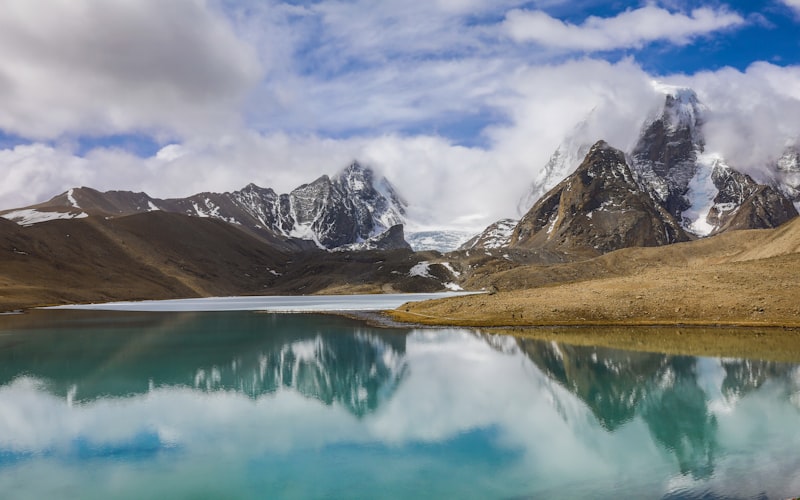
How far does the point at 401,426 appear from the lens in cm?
3047

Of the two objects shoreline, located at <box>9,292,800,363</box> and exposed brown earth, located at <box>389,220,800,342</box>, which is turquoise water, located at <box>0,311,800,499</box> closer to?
shoreline, located at <box>9,292,800,363</box>

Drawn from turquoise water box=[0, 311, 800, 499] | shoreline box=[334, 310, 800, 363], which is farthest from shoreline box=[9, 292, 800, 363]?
turquoise water box=[0, 311, 800, 499]

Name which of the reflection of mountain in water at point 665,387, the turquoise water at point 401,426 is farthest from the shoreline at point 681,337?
the turquoise water at point 401,426

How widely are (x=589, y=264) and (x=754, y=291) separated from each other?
12197 cm

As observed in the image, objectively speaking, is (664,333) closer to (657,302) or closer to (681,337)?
(681,337)

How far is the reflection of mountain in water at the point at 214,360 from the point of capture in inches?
1642

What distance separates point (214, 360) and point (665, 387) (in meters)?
38.8

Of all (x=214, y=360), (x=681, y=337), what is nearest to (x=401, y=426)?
Answer: (x=214, y=360)

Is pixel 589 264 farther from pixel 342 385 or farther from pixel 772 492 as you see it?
pixel 772 492

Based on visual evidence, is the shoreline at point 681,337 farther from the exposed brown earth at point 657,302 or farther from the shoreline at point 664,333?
the exposed brown earth at point 657,302

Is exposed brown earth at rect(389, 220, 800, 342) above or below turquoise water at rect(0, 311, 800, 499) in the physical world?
above

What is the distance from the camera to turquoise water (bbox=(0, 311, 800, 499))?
71.6 ft

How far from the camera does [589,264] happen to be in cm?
19738

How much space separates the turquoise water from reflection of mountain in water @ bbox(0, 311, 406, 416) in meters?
0.36
